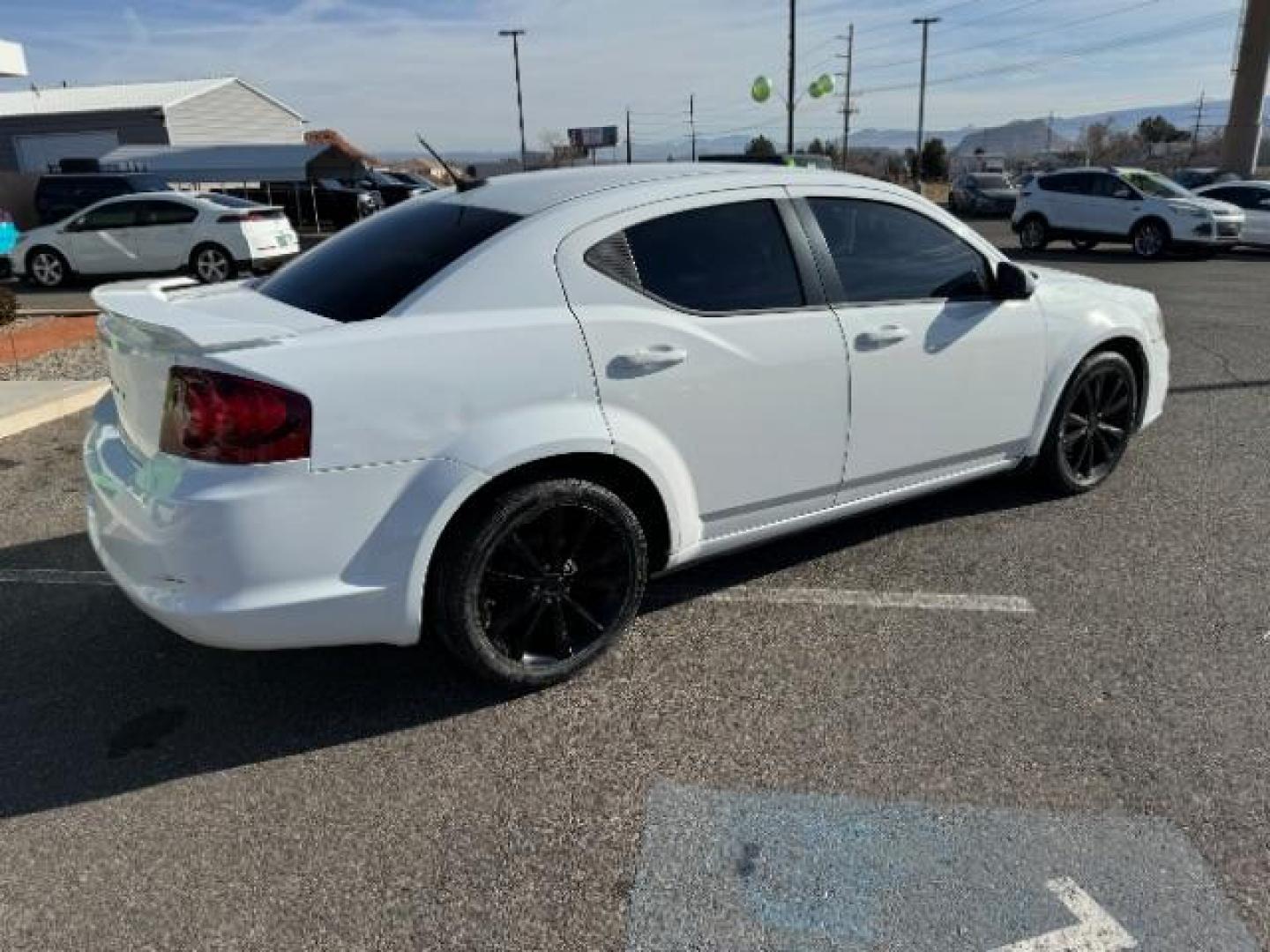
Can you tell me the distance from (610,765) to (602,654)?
60 centimetres

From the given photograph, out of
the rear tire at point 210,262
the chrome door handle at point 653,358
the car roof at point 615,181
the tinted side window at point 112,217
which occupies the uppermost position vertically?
the car roof at point 615,181

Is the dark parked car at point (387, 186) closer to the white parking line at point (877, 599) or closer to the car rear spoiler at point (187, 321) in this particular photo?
the car rear spoiler at point (187, 321)

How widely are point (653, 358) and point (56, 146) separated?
5478 cm

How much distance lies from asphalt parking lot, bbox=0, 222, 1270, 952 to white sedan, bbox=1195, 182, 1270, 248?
18.5 metres

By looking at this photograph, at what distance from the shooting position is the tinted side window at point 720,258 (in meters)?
3.38

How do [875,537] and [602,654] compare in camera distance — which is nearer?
[602,654]

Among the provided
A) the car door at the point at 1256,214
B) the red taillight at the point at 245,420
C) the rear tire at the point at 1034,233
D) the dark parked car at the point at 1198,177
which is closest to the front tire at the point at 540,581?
the red taillight at the point at 245,420

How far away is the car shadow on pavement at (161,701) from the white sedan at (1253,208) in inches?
807

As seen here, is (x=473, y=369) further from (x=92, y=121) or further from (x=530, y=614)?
(x=92, y=121)

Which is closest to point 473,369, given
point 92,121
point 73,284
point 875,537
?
point 875,537

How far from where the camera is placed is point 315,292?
340 cm

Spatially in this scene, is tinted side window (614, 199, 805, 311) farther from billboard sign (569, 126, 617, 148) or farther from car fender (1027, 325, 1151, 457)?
billboard sign (569, 126, 617, 148)

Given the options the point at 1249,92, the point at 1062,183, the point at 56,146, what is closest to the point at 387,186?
the point at 1062,183

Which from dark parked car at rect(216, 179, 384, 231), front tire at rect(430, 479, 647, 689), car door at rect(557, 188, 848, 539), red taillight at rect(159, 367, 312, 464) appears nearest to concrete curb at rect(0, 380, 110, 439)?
red taillight at rect(159, 367, 312, 464)
